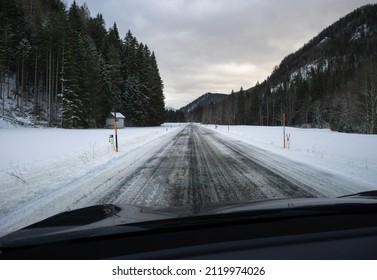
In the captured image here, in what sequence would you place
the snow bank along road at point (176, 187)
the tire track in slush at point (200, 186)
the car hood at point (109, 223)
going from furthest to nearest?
the tire track in slush at point (200, 186) → the snow bank along road at point (176, 187) → the car hood at point (109, 223)

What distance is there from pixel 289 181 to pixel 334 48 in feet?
627

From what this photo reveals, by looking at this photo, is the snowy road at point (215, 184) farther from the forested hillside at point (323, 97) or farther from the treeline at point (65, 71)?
the treeline at point (65, 71)

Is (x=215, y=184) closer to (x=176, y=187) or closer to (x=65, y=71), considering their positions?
(x=176, y=187)

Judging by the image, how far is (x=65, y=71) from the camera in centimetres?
4441

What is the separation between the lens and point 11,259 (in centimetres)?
158

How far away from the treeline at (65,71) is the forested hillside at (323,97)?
40.4 metres

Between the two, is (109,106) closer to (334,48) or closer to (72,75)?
(72,75)

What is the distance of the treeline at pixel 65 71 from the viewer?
44.2 meters

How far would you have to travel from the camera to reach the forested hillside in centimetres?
4681

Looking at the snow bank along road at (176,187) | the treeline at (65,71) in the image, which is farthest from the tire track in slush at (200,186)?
the treeline at (65,71)

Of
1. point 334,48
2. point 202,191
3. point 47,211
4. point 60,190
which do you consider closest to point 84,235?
point 47,211

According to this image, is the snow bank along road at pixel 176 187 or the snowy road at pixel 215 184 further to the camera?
the snowy road at pixel 215 184

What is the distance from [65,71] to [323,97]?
67.8 metres

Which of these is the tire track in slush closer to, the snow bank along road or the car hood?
the snow bank along road
